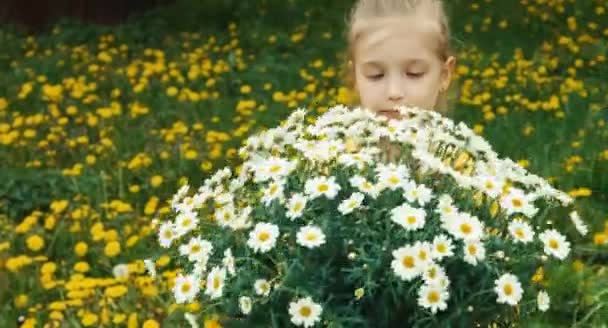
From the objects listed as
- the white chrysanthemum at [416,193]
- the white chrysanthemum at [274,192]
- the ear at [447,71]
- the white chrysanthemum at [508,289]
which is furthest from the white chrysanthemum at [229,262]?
the ear at [447,71]

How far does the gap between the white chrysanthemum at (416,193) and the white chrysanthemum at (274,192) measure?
0.78ft

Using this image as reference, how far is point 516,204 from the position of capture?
206 centimetres

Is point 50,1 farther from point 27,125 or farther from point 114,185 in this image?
point 114,185

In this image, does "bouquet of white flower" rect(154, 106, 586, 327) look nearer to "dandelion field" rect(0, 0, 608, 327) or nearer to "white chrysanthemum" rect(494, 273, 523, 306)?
"white chrysanthemum" rect(494, 273, 523, 306)

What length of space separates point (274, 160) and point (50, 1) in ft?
18.6

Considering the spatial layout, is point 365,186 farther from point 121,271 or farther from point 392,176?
point 121,271

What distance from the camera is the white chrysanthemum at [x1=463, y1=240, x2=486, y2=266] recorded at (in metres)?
1.94

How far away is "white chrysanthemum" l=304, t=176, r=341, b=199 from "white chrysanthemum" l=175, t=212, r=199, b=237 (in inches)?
11.0

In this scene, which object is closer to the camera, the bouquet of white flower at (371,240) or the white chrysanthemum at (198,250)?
the bouquet of white flower at (371,240)

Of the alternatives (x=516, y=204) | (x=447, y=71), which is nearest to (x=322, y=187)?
(x=516, y=204)

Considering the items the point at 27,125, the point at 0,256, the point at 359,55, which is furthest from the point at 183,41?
the point at 359,55

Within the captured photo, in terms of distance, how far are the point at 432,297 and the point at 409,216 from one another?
0.15 m

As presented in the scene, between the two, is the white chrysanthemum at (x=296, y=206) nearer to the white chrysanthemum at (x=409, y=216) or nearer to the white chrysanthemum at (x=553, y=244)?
the white chrysanthemum at (x=409, y=216)

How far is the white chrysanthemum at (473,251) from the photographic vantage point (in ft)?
6.36
